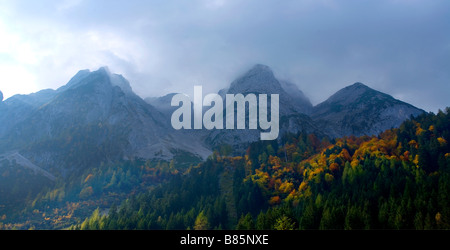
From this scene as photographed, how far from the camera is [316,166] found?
156500mm

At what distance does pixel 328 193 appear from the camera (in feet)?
383

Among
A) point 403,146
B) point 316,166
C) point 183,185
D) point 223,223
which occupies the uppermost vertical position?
point 403,146

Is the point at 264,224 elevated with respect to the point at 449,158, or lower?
lower

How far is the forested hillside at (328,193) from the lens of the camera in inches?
3179

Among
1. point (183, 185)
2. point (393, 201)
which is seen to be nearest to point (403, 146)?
point (393, 201)

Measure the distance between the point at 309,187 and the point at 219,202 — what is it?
40.5 metres

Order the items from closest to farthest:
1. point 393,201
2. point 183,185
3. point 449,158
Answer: point 393,201 → point 449,158 → point 183,185

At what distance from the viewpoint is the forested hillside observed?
265 feet

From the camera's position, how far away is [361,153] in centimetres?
15388
